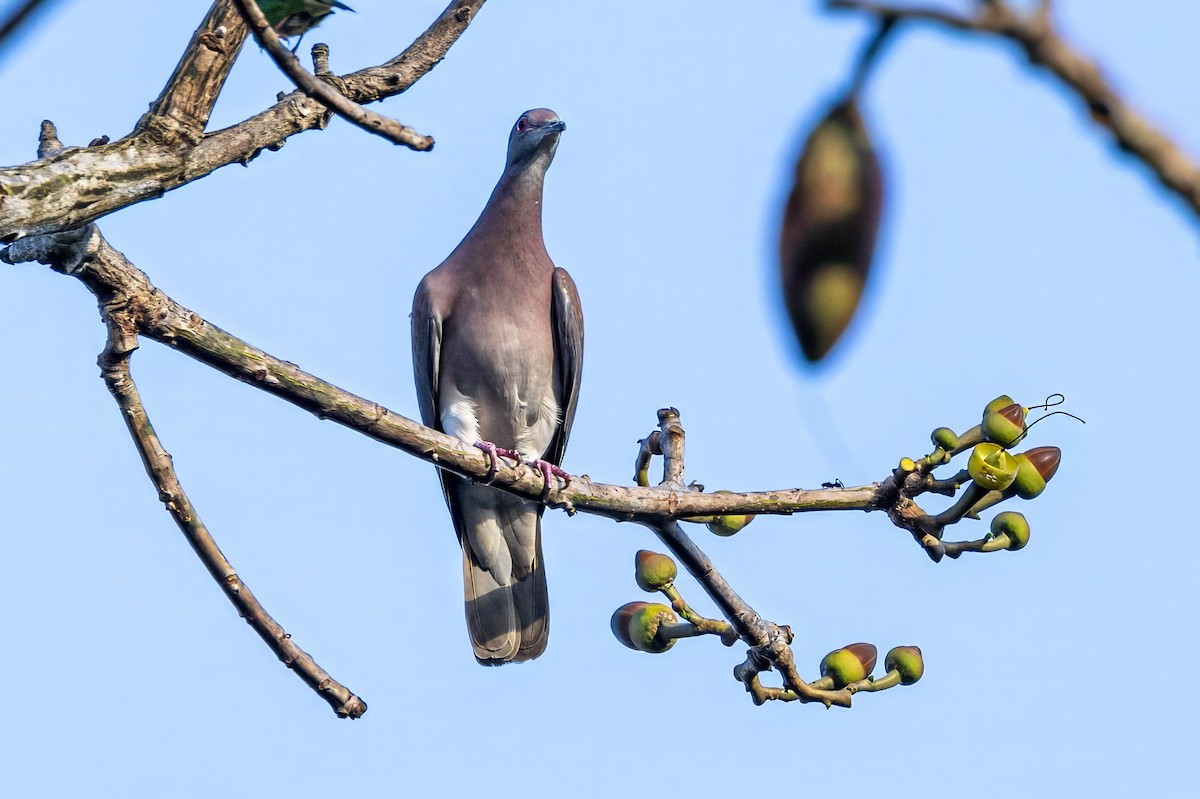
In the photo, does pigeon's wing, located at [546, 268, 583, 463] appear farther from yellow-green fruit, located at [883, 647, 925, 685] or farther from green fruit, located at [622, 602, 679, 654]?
yellow-green fruit, located at [883, 647, 925, 685]

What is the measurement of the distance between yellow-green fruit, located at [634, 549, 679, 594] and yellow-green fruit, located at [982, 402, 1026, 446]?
953 millimetres

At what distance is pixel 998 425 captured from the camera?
3174mm

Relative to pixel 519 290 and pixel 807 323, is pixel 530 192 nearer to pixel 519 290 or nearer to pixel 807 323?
pixel 519 290

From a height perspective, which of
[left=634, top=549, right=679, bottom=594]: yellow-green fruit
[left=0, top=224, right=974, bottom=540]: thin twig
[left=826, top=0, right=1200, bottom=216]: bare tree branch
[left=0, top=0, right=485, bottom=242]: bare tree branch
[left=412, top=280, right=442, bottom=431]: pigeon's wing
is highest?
[left=412, top=280, right=442, bottom=431]: pigeon's wing

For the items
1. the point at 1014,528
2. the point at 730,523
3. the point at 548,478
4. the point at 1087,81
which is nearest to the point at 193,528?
the point at 548,478

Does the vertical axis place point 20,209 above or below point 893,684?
above

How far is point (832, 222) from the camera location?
70 cm

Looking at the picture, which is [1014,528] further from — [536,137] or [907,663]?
[536,137]

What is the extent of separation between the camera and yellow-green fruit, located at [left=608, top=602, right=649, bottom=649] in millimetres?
3627

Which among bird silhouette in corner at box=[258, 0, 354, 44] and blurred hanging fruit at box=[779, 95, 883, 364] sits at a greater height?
bird silhouette in corner at box=[258, 0, 354, 44]

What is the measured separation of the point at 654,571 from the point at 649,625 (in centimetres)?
15

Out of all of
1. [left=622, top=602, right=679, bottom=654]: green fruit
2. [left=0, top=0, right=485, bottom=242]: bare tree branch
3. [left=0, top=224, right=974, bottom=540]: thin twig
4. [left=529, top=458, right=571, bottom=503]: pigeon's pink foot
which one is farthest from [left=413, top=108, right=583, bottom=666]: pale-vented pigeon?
[left=622, top=602, right=679, bottom=654]: green fruit

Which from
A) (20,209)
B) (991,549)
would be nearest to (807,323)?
(20,209)

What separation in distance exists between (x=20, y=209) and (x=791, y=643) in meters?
2.32
